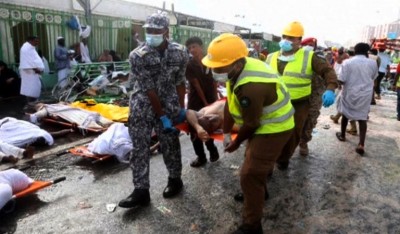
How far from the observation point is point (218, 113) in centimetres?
368

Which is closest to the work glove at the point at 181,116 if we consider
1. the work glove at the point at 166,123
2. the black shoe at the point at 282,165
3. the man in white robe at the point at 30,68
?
the work glove at the point at 166,123

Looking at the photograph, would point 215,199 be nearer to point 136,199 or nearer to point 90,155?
point 136,199

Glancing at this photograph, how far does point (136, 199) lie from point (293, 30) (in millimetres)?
2561

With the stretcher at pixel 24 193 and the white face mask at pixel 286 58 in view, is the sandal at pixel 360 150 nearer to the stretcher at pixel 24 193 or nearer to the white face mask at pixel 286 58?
the white face mask at pixel 286 58

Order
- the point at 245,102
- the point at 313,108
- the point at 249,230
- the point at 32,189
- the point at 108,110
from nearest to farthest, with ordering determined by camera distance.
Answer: the point at 245,102 < the point at 249,230 < the point at 32,189 < the point at 313,108 < the point at 108,110

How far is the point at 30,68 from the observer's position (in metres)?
7.50

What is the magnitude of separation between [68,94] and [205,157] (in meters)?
4.77

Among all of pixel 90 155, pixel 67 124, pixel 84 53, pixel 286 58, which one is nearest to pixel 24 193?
pixel 90 155

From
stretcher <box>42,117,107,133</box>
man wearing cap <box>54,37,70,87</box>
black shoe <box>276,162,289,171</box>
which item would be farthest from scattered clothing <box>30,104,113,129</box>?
man wearing cap <box>54,37,70,87</box>

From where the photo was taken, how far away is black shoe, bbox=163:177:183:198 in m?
3.22

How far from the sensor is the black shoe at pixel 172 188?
127 inches

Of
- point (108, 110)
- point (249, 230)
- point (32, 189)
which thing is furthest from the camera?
point (108, 110)

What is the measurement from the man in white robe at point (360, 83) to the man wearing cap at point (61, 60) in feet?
23.1

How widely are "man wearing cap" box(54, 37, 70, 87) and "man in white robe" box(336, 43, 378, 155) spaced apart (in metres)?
7.03
